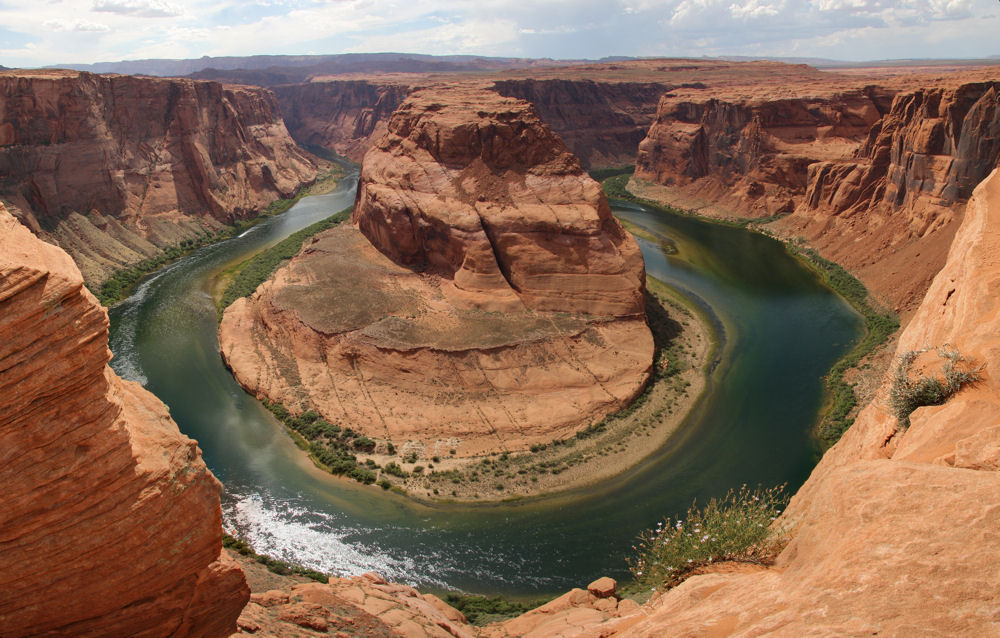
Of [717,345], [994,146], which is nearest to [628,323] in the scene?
[717,345]

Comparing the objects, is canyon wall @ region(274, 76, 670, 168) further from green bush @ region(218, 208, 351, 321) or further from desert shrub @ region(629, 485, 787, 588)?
desert shrub @ region(629, 485, 787, 588)

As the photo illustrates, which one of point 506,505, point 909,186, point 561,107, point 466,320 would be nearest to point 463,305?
point 466,320

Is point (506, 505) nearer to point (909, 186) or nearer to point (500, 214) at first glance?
point (500, 214)

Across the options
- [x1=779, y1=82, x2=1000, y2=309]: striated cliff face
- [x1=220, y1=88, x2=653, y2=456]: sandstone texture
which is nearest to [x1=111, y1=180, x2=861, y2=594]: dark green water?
[x1=220, y1=88, x2=653, y2=456]: sandstone texture

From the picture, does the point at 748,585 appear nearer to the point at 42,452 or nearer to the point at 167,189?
the point at 42,452

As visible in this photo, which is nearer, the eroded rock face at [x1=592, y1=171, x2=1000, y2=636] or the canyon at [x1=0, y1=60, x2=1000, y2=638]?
the eroded rock face at [x1=592, y1=171, x2=1000, y2=636]
